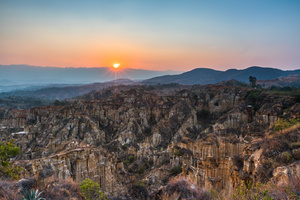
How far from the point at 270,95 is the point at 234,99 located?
880cm

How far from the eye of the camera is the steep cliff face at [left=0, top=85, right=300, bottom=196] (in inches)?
604

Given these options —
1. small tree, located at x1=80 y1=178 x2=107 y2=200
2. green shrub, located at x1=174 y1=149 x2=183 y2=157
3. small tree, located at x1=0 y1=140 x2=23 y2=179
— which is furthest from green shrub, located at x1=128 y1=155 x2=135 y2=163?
small tree, located at x1=0 y1=140 x2=23 y2=179

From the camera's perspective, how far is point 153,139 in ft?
130

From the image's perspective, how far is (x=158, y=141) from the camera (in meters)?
39.6

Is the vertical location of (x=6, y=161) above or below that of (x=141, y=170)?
above

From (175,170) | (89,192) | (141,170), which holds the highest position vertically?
(89,192)

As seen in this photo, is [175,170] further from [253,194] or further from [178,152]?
[253,194]

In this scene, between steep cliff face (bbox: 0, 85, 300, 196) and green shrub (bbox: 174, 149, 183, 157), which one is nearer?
steep cliff face (bbox: 0, 85, 300, 196)

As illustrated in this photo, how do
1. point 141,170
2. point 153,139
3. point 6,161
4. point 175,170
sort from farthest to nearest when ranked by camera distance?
1. point 153,139
2. point 141,170
3. point 175,170
4. point 6,161

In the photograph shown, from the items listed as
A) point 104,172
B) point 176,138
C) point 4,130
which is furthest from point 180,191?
point 4,130

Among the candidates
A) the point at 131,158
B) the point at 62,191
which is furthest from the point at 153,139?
the point at 62,191

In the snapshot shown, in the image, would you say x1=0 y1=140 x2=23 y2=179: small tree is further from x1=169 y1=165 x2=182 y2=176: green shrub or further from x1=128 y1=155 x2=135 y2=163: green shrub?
x1=128 y1=155 x2=135 y2=163: green shrub

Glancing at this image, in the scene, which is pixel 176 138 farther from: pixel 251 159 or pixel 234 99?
pixel 251 159

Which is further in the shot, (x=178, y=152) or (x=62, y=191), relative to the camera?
(x=178, y=152)
